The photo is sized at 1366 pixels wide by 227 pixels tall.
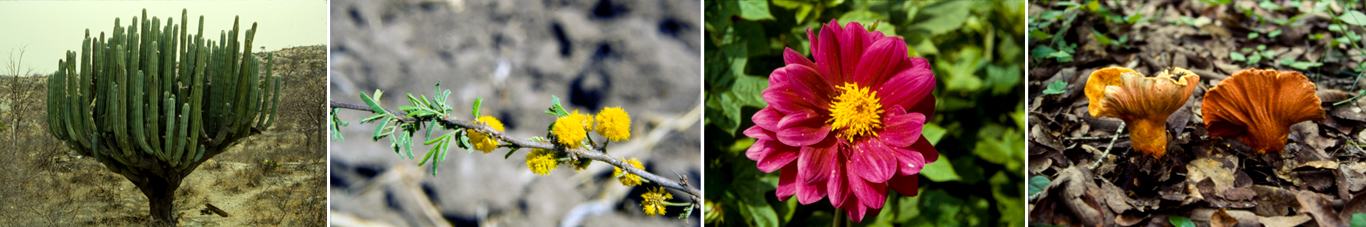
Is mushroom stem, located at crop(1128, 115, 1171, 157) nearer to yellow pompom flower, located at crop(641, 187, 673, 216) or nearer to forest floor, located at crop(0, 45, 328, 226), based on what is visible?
yellow pompom flower, located at crop(641, 187, 673, 216)

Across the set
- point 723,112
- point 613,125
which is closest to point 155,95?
point 613,125

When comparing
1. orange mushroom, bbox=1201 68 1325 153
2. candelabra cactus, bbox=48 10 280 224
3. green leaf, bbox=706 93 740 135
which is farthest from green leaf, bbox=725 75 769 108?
candelabra cactus, bbox=48 10 280 224

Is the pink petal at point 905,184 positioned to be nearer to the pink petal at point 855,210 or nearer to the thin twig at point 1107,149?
→ the pink petal at point 855,210

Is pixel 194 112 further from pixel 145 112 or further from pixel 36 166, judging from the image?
pixel 36 166

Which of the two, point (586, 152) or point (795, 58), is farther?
point (586, 152)

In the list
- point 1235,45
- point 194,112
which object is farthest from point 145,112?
point 1235,45

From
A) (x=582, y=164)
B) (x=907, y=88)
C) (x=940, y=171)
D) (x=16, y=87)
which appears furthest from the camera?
(x=16, y=87)

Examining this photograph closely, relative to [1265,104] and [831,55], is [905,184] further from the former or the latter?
[1265,104]
